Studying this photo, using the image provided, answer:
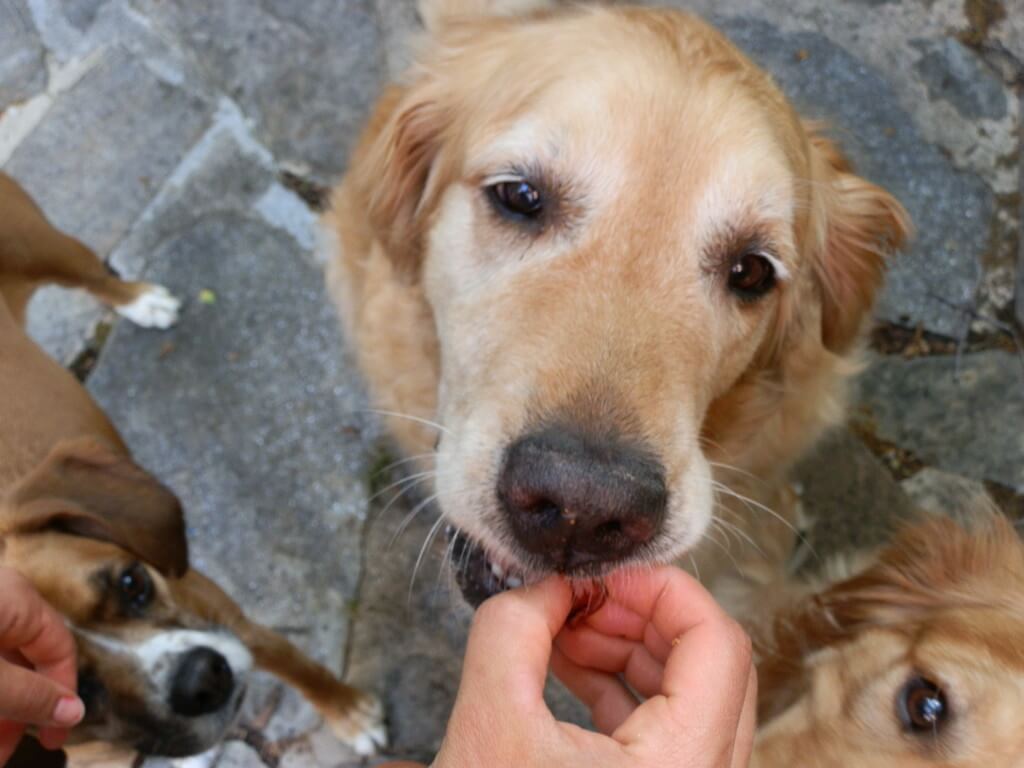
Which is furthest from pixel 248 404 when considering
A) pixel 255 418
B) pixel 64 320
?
pixel 64 320

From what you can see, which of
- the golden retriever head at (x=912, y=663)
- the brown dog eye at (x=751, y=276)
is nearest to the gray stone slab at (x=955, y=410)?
the golden retriever head at (x=912, y=663)

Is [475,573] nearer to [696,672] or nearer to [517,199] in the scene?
[696,672]

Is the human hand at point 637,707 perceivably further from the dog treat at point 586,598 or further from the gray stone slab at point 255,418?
the gray stone slab at point 255,418

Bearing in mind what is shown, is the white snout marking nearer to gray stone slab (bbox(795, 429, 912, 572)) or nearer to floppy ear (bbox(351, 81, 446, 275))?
floppy ear (bbox(351, 81, 446, 275))

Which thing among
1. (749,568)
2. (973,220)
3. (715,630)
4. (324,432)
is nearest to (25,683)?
(715,630)

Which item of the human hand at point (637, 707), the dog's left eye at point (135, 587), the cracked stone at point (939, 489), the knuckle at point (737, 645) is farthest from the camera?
the cracked stone at point (939, 489)

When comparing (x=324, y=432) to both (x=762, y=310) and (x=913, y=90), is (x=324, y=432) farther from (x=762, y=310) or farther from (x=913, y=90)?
(x=913, y=90)
